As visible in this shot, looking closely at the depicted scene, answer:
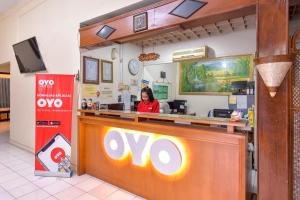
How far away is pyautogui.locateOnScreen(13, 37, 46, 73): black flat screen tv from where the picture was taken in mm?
4156

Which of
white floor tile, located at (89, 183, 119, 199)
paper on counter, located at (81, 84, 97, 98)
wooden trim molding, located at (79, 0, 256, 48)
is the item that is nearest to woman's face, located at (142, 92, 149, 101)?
paper on counter, located at (81, 84, 97, 98)

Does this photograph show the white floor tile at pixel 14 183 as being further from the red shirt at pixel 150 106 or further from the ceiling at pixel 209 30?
the ceiling at pixel 209 30

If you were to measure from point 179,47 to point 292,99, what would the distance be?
372 cm

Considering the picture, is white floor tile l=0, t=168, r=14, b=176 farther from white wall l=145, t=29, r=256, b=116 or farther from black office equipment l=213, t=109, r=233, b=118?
black office equipment l=213, t=109, r=233, b=118

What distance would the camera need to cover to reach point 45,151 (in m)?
3.29

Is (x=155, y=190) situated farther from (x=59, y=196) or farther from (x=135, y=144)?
(x=59, y=196)

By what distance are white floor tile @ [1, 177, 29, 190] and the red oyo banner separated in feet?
0.95

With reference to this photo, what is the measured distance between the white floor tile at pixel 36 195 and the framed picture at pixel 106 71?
7.20ft

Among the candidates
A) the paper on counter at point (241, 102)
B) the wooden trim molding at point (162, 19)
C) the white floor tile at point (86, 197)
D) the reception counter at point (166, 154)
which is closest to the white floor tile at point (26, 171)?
the reception counter at point (166, 154)

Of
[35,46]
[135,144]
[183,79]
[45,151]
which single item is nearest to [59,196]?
[45,151]

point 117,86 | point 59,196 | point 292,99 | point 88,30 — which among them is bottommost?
point 59,196

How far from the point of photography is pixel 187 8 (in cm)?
210

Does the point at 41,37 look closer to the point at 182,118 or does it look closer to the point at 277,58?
the point at 182,118

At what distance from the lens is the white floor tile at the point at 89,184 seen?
2881mm
